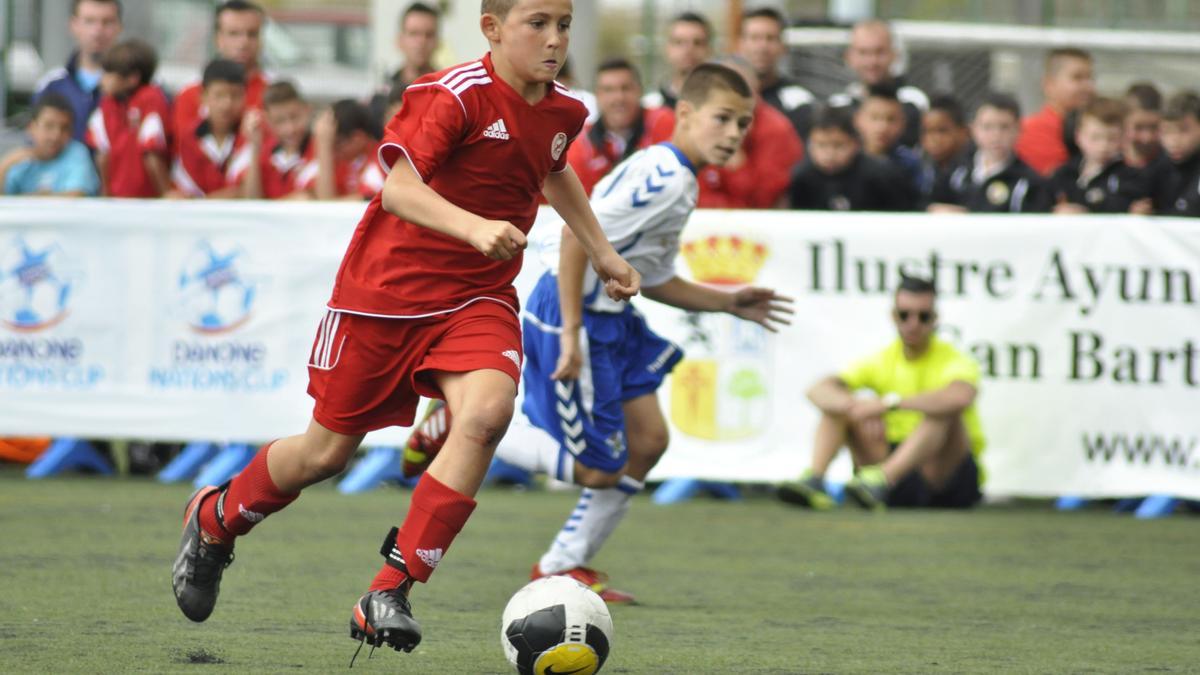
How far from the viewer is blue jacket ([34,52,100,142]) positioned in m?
11.1

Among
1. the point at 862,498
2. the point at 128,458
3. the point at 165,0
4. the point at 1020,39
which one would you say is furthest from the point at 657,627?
the point at 165,0

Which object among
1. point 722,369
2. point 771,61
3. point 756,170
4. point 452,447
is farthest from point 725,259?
point 452,447

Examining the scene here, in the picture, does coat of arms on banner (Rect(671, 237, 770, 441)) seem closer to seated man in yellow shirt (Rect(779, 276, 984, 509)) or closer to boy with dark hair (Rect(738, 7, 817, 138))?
seated man in yellow shirt (Rect(779, 276, 984, 509))

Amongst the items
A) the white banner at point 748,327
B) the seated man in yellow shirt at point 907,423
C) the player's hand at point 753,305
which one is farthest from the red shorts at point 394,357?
the seated man in yellow shirt at point 907,423

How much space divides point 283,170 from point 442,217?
637cm

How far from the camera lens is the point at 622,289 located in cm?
511

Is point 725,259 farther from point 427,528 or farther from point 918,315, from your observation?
point 427,528

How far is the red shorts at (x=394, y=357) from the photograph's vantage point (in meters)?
4.93

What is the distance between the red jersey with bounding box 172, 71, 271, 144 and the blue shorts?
4671 millimetres

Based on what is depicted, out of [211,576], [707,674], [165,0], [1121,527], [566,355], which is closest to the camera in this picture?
[707,674]

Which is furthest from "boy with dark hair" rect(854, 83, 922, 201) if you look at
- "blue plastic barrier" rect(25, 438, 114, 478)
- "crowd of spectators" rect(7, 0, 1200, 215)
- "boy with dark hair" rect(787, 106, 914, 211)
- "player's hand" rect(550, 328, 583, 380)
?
"player's hand" rect(550, 328, 583, 380)

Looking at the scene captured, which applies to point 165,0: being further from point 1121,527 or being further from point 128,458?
point 1121,527

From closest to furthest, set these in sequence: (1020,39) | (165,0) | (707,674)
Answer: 1. (707,674)
2. (1020,39)
3. (165,0)

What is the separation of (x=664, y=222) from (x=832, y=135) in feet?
13.0
